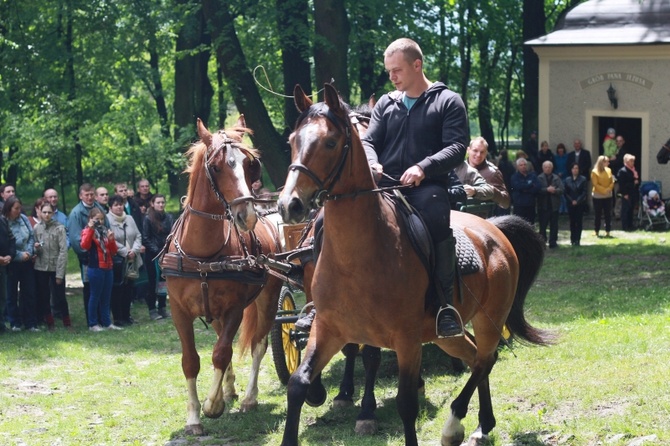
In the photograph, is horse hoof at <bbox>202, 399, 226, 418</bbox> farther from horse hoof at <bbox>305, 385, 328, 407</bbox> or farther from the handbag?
the handbag

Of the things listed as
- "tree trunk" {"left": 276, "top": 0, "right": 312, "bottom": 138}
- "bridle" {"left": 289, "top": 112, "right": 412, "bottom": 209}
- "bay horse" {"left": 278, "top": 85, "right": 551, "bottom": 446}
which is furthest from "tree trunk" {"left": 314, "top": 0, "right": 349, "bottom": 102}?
"bridle" {"left": 289, "top": 112, "right": 412, "bottom": 209}

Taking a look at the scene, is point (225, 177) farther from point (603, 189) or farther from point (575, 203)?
point (603, 189)

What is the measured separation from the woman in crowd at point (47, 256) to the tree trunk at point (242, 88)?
22.7ft

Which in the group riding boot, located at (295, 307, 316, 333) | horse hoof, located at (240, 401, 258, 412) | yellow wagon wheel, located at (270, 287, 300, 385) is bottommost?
horse hoof, located at (240, 401, 258, 412)

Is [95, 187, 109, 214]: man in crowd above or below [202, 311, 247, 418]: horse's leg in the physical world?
above

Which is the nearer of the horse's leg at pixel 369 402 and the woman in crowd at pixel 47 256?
the horse's leg at pixel 369 402

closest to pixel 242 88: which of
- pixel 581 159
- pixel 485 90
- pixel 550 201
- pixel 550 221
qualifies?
pixel 550 201

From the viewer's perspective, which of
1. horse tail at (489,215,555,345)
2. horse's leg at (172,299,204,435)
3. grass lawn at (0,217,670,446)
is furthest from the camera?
horse tail at (489,215,555,345)

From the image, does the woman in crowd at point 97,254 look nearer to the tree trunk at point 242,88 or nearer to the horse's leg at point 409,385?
the tree trunk at point 242,88

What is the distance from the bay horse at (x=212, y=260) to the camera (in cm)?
842

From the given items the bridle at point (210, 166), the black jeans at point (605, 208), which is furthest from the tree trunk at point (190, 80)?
the bridle at point (210, 166)

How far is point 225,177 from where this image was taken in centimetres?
834

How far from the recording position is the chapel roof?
25719 millimetres

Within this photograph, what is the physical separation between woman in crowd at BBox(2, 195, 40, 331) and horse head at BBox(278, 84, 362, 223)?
8708 mm
